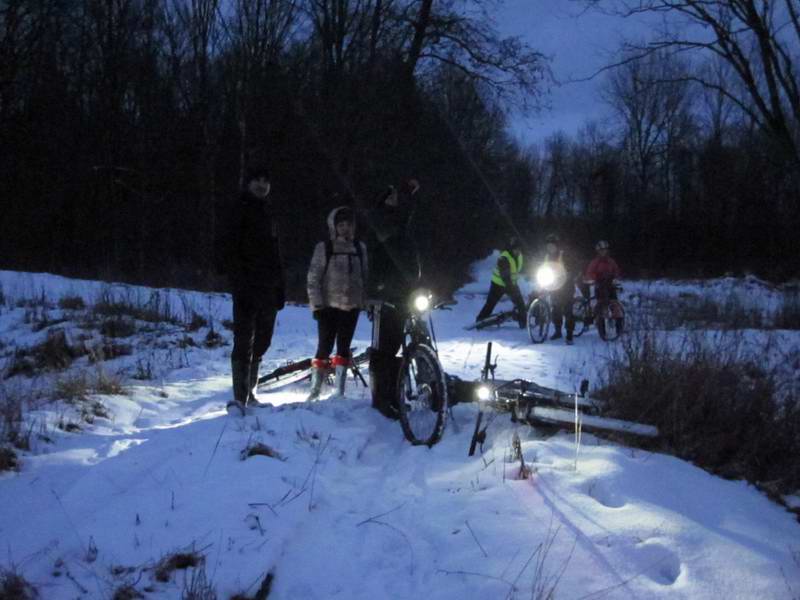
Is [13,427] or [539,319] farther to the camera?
[539,319]

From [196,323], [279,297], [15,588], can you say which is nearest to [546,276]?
[196,323]

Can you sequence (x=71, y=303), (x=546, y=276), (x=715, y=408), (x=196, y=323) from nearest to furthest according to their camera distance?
(x=715, y=408) < (x=196, y=323) < (x=71, y=303) < (x=546, y=276)

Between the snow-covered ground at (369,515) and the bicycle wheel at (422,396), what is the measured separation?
14 centimetres

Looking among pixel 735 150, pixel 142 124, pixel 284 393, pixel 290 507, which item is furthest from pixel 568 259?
pixel 735 150

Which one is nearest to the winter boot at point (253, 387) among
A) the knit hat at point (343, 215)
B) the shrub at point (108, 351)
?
the knit hat at point (343, 215)

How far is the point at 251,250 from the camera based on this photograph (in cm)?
475

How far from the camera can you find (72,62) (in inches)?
938

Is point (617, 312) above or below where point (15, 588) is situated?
above

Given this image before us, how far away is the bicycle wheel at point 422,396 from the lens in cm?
414

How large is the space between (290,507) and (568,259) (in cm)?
992

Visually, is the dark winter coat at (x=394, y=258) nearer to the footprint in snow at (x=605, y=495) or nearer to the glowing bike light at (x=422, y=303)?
the glowing bike light at (x=422, y=303)

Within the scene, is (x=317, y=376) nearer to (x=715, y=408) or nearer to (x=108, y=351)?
(x=715, y=408)

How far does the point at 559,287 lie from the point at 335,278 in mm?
6567

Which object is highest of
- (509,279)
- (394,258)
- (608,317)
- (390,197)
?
(390,197)
